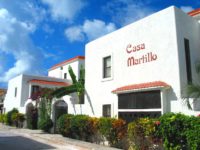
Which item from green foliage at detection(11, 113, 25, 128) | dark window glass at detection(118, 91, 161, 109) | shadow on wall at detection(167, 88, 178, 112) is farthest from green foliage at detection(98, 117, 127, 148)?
green foliage at detection(11, 113, 25, 128)

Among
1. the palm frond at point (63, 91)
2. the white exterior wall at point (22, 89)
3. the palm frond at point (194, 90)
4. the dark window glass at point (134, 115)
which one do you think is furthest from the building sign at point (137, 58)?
the white exterior wall at point (22, 89)

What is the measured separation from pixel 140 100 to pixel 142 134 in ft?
7.40

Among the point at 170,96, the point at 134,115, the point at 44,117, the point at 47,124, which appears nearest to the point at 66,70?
the point at 44,117

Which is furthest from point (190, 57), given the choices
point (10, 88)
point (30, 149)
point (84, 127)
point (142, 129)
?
point (10, 88)

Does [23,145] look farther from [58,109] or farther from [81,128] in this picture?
[58,109]

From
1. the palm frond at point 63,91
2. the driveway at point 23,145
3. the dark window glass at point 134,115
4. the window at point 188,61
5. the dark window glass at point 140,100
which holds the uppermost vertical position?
the window at point 188,61

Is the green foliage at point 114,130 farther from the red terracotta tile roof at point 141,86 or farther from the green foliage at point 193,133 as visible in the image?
the green foliage at point 193,133

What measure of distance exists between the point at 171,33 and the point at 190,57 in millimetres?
1603

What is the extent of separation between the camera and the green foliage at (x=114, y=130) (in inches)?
472

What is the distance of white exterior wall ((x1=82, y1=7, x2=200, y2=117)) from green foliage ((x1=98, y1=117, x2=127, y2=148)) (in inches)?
61.4

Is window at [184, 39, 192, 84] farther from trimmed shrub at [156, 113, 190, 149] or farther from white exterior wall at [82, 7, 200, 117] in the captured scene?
trimmed shrub at [156, 113, 190, 149]

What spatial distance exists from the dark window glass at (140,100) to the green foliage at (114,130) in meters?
1.15

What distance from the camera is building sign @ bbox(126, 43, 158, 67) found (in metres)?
12.6

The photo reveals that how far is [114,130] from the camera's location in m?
12.1
